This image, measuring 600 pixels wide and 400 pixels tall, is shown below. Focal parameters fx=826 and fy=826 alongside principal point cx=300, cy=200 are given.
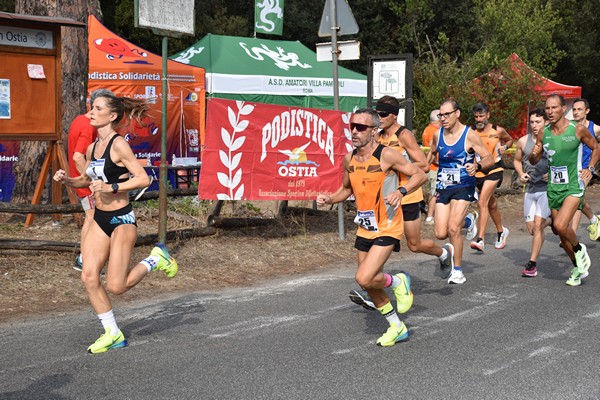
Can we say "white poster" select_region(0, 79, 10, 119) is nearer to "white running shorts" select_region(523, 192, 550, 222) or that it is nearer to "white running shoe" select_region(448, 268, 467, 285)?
"white running shoe" select_region(448, 268, 467, 285)

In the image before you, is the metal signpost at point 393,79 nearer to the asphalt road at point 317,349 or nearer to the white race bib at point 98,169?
the asphalt road at point 317,349

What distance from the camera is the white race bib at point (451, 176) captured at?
29.6 ft

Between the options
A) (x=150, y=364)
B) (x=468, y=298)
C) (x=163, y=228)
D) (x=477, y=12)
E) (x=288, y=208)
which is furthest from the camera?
(x=477, y=12)

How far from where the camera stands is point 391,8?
131 feet

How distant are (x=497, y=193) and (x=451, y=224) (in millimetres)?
9128

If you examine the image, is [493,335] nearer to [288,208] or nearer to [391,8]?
[288,208]

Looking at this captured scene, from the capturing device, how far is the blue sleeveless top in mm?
8969

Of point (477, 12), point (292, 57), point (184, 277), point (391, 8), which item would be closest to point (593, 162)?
point (184, 277)

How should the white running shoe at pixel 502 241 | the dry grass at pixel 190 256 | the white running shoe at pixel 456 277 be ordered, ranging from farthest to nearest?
the white running shoe at pixel 502 241 → the white running shoe at pixel 456 277 → the dry grass at pixel 190 256

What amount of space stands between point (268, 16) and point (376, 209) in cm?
1737

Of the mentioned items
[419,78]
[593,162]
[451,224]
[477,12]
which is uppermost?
[477,12]

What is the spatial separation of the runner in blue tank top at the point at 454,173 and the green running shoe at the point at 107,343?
396cm

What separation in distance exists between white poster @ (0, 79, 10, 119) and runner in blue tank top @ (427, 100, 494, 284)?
5082 mm

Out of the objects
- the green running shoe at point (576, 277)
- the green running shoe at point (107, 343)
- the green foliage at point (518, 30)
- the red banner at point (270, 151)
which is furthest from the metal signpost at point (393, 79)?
the green foliage at point (518, 30)
